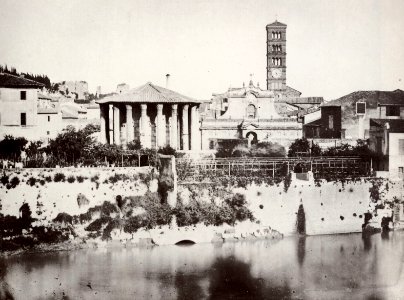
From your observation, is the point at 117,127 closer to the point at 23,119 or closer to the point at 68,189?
the point at 23,119

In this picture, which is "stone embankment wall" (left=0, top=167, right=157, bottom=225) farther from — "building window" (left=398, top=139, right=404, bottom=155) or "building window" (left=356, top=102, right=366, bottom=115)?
"building window" (left=356, top=102, right=366, bottom=115)

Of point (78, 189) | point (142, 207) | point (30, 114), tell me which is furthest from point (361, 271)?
point (30, 114)

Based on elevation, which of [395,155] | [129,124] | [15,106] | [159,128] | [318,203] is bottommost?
[318,203]

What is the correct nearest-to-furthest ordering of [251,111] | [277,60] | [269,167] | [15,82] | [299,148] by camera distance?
1. [15,82]
2. [269,167]
3. [299,148]
4. [251,111]
5. [277,60]

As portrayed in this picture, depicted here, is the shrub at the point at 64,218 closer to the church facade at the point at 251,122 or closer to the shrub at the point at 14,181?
the shrub at the point at 14,181

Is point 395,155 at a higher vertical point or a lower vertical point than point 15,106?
lower

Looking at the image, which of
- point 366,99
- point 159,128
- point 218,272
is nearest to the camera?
point 218,272

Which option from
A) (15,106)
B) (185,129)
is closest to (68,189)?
(15,106)
